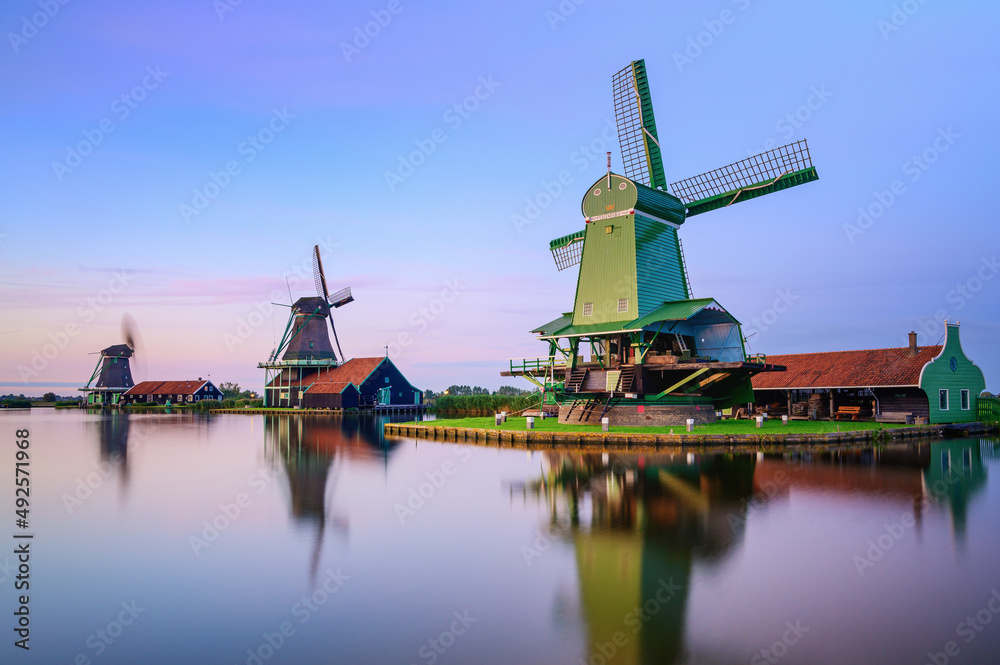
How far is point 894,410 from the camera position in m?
29.2

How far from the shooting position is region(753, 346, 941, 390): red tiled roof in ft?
93.3

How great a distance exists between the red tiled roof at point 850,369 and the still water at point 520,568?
538 inches

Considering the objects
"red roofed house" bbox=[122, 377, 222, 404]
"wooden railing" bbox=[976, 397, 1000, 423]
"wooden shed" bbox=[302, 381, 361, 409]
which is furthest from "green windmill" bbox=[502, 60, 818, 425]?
Answer: "red roofed house" bbox=[122, 377, 222, 404]

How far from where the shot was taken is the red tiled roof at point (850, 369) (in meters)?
28.4

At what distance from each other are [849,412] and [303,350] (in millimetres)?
43819

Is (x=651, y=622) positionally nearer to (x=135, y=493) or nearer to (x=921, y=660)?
(x=921, y=660)

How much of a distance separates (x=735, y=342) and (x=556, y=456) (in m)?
11.0

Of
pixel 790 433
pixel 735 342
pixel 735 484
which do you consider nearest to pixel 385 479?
pixel 735 484

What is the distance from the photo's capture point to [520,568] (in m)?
8.07

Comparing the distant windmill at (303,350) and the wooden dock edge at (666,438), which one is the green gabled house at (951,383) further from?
the distant windmill at (303,350)

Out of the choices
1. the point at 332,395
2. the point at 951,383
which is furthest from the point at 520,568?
the point at 332,395

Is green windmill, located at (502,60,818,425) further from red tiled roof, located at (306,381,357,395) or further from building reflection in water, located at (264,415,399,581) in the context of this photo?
red tiled roof, located at (306,381,357,395)

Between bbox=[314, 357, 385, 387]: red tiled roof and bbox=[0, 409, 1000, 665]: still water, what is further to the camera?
bbox=[314, 357, 385, 387]: red tiled roof

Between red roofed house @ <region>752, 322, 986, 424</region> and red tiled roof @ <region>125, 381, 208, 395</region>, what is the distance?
5940 cm
